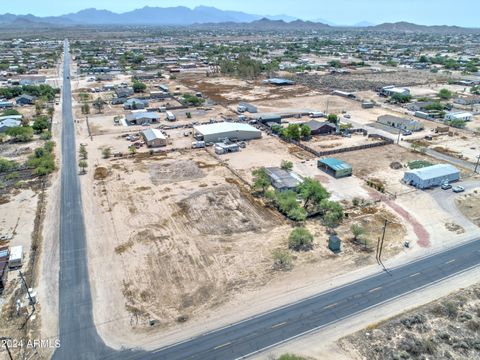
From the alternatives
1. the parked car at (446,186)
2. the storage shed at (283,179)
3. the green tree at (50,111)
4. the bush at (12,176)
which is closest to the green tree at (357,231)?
the storage shed at (283,179)

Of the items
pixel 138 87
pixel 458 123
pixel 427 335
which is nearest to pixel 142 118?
pixel 138 87

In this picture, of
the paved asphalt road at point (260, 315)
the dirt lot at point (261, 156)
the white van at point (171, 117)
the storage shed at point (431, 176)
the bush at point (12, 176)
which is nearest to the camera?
the paved asphalt road at point (260, 315)

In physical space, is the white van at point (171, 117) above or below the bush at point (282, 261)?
above

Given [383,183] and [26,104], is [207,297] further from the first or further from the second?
[26,104]

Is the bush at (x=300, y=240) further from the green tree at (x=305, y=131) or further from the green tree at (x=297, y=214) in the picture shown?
the green tree at (x=305, y=131)

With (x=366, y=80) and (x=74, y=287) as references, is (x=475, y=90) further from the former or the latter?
(x=74, y=287)

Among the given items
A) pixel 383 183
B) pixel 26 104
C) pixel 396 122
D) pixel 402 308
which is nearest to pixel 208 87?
pixel 26 104

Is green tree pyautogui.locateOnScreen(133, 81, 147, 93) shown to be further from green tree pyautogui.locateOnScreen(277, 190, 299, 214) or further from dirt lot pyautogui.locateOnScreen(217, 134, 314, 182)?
green tree pyautogui.locateOnScreen(277, 190, 299, 214)
